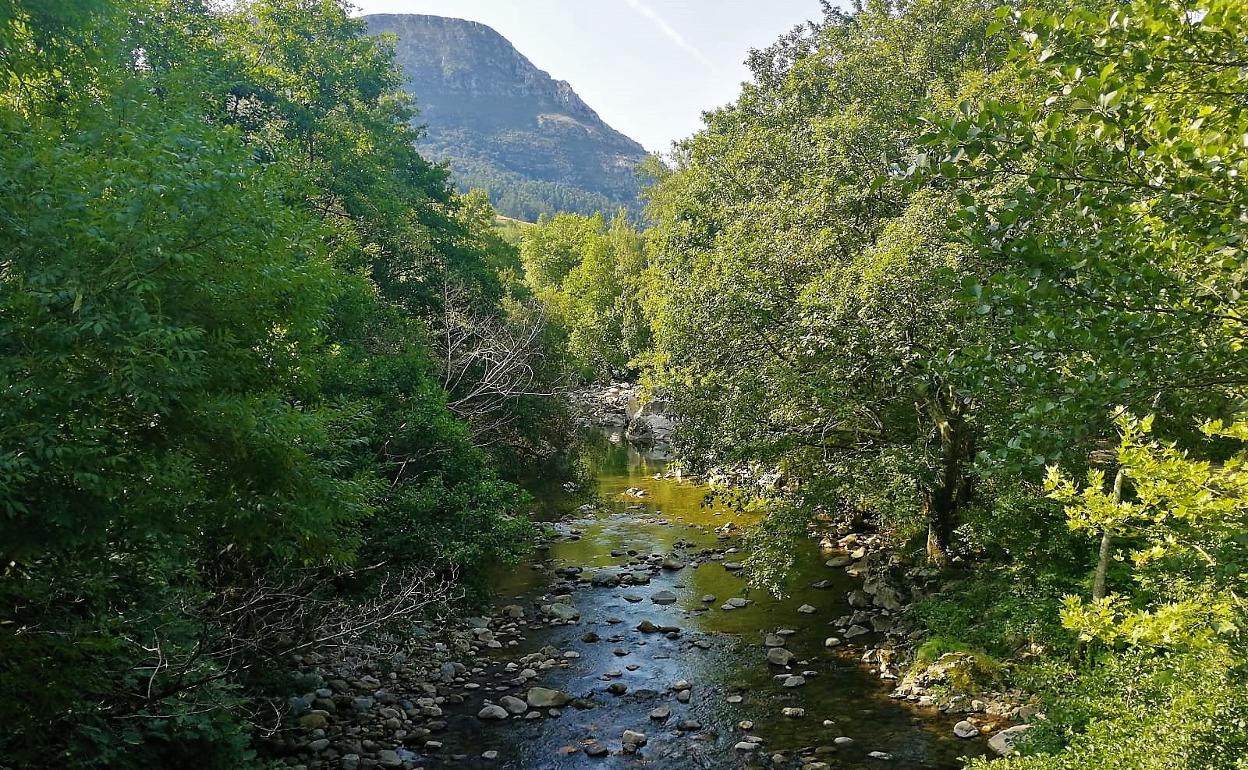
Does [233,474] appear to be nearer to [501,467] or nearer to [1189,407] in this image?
[1189,407]

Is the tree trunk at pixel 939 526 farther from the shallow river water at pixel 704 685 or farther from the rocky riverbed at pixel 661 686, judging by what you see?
the shallow river water at pixel 704 685

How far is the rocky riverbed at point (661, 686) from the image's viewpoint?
9.97 metres

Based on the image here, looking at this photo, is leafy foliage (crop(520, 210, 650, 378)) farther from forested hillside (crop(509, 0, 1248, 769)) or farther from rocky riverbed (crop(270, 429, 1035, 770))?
forested hillside (crop(509, 0, 1248, 769))

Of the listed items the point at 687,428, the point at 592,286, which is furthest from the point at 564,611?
the point at 592,286

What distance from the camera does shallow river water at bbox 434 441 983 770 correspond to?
9984 millimetres

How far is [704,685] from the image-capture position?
1220 cm

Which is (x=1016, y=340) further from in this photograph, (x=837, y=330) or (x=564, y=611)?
(x=564, y=611)

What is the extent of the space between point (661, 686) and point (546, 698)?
1929 mm

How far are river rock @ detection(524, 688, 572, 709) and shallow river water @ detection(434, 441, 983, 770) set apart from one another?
0.84ft

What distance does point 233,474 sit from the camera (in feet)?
21.1

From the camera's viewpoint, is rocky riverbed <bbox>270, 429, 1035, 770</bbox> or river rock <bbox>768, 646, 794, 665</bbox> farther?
river rock <bbox>768, 646, 794, 665</bbox>

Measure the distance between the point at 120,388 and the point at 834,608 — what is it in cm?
1351

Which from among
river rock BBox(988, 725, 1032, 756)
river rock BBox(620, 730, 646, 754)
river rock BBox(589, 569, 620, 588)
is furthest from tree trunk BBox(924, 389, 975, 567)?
river rock BBox(589, 569, 620, 588)

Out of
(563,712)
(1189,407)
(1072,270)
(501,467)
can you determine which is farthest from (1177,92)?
(501,467)
